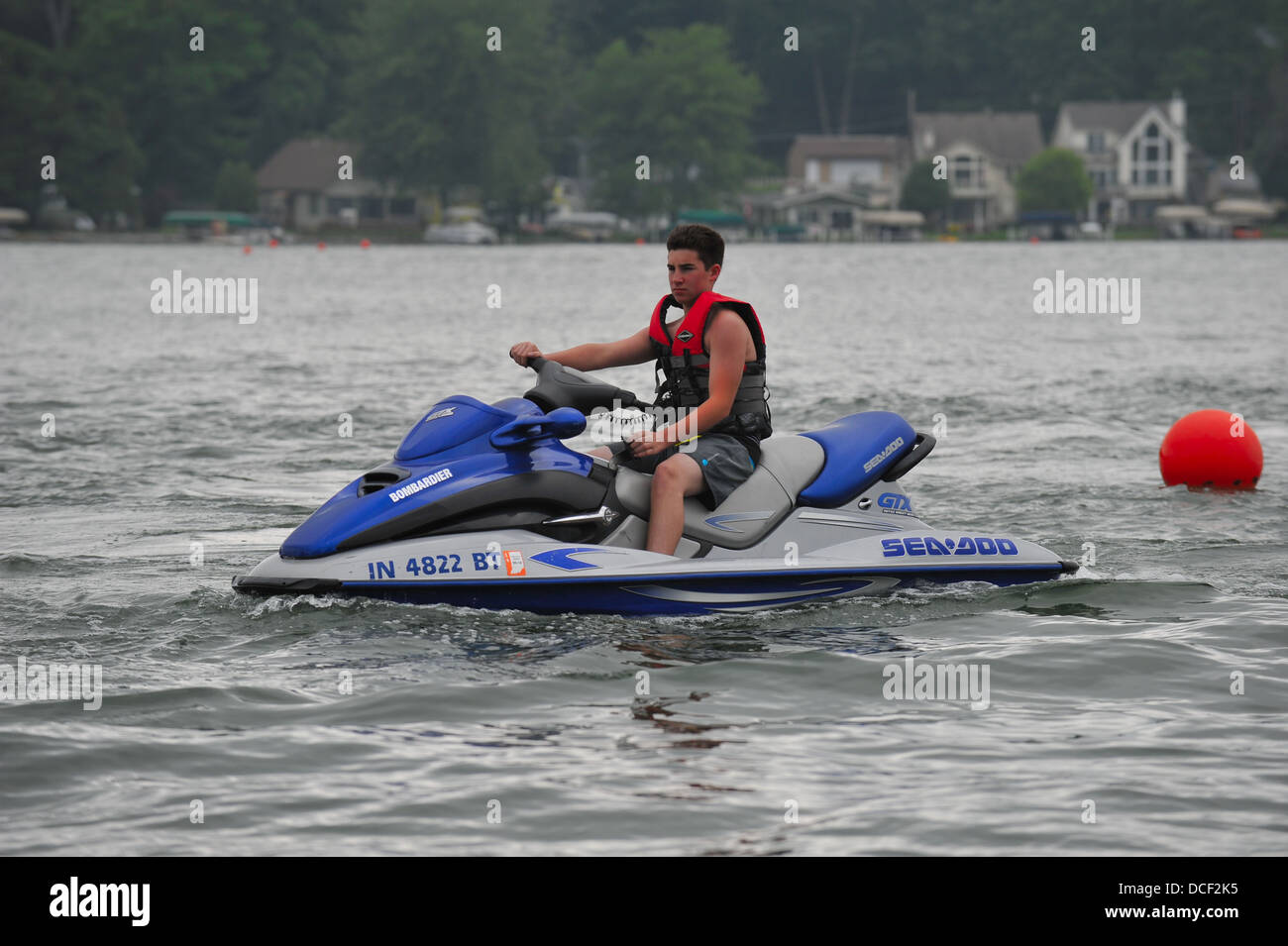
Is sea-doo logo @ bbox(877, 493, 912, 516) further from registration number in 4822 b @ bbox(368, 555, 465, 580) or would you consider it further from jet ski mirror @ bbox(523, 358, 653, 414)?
registration number in 4822 b @ bbox(368, 555, 465, 580)

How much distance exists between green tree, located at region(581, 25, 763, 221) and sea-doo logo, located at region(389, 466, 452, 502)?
100404 millimetres

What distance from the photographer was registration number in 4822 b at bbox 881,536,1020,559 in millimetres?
7859

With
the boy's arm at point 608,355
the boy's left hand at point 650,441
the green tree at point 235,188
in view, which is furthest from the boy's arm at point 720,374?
the green tree at point 235,188

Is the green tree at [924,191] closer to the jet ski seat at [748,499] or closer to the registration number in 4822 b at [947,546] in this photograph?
the registration number in 4822 b at [947,546]

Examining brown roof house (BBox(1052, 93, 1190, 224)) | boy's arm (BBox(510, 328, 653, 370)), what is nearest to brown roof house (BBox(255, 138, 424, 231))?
brown roof house (BBox(1052, 93, 1190, 224))

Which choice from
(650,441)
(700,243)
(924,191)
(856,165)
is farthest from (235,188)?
(650,441)

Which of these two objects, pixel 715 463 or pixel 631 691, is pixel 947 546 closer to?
pixel 715 463

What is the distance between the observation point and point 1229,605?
326 inches

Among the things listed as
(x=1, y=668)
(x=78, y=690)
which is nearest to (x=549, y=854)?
(x=78, y=690)

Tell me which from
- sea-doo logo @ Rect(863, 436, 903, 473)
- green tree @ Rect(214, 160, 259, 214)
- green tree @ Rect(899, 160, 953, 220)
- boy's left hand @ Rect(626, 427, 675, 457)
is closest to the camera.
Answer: boy's left hand @ Rect(626, 427, 675, 457)

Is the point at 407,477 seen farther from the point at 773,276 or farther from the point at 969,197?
the point at 969,197

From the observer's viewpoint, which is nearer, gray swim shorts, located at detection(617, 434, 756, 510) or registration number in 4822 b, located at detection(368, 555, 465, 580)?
registration number in 4822 b, located at detection(368, 555, 465, 580)
